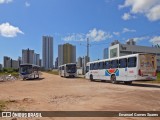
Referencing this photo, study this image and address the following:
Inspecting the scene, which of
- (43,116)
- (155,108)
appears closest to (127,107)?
(155,108)

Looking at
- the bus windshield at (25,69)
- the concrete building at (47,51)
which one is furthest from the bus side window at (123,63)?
the concrete building at (47,51)

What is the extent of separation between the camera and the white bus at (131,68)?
25688mm

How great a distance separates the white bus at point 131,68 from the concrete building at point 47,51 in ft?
466

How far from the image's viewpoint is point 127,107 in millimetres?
12188

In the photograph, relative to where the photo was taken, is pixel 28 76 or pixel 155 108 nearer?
pixel 155 108

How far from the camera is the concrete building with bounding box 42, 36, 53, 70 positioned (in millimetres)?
174375

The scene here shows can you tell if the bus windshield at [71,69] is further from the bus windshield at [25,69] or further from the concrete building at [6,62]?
the concrete building at [6,62]

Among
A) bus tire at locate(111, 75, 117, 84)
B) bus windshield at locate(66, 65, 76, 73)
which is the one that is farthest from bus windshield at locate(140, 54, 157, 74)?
bus windshield at locate(66, 65, 76, 73)

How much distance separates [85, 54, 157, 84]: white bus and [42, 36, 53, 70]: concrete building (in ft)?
466

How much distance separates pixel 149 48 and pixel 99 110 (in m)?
110

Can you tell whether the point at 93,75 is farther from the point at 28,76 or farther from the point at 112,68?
the point at 28,76

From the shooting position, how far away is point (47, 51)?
179 metres

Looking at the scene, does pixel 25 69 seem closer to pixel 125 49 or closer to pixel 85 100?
pixel 85 100

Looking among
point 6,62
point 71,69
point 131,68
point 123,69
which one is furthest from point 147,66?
point 6,62
